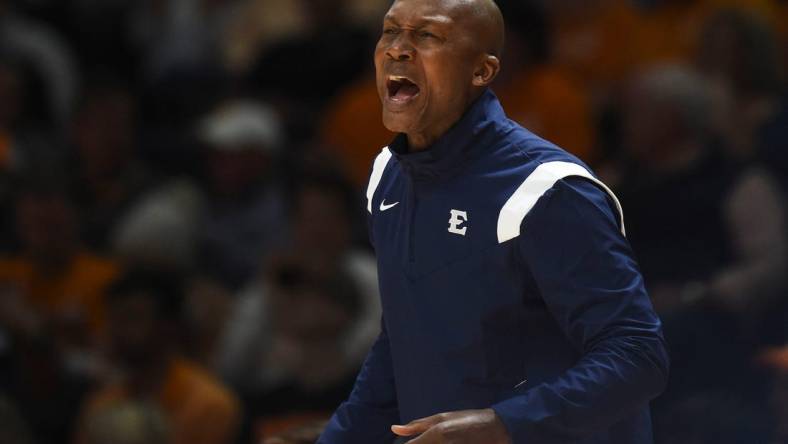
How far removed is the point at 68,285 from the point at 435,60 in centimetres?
413

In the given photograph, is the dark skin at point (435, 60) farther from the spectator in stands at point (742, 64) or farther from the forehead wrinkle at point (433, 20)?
the spectator in stands at point (742, 64)

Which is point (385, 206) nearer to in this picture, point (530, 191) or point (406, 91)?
point (406, 91)

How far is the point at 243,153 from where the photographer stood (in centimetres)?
674

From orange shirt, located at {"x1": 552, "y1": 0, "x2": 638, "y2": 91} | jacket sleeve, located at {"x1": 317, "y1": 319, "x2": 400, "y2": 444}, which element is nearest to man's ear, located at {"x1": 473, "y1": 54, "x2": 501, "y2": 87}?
jacket sleeve, located at {"x1": 317, "y1": 319, "x2": 400, "y2": 444}

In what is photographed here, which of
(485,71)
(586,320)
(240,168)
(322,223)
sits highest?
(240,168)

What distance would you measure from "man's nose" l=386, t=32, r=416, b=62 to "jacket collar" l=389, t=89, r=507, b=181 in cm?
15

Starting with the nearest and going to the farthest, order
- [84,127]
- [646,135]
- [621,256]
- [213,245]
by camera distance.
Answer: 1. [621,256]
2. [646,135]
3. [213,245]
4. [84,127]

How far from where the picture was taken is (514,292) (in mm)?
2494

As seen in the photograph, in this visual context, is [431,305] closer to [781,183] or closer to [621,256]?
[621,256]

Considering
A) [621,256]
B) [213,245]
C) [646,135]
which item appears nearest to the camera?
[621,256]

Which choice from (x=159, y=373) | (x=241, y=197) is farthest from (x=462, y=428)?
(x=241, y=197)

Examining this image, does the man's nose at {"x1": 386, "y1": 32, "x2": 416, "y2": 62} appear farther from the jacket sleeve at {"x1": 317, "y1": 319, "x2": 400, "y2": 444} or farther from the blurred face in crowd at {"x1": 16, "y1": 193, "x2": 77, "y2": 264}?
the blurred face in crowd at {"x1": 16, "y1": 193, "x2": 77, "y2": 264}

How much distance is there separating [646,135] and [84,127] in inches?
109

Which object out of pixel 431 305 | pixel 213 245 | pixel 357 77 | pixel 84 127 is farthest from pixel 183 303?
pixel 431 305
